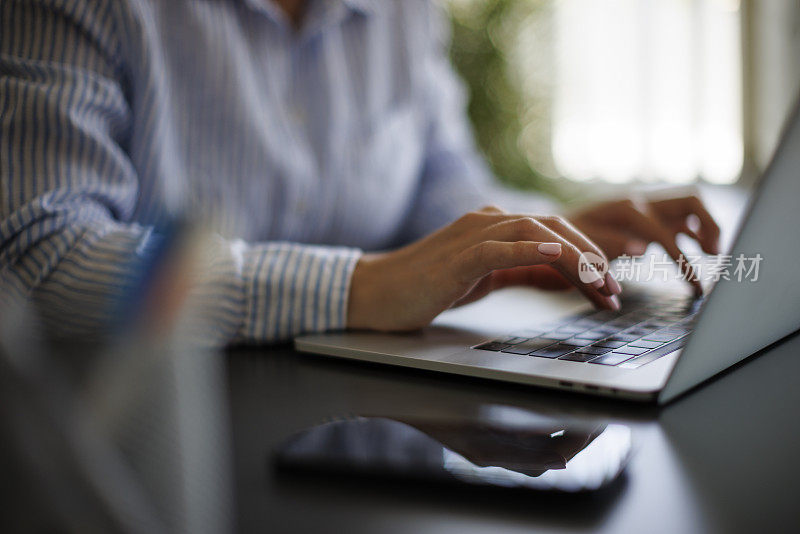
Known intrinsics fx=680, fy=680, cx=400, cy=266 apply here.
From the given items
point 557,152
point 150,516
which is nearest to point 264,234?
point 150,516

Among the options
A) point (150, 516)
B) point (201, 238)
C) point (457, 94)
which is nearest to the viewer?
point (150, 516)

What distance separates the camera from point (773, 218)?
0.35 m

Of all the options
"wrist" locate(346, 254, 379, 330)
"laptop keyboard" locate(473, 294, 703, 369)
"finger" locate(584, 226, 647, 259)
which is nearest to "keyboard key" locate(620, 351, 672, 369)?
"laptop keyboard" locate(473, 294, 703, 369)

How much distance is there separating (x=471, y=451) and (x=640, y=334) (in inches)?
9.5

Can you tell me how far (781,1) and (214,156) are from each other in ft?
13.3

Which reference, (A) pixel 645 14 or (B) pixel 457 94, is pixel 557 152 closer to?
(A) pixel 645 14

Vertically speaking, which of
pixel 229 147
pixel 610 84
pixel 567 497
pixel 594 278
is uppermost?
pixel 610 84

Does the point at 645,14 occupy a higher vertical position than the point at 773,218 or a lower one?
higher

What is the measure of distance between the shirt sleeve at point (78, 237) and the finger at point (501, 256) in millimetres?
119

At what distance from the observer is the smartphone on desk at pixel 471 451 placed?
0.96 ft

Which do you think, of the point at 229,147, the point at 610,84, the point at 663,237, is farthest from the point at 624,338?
the point at 610,84

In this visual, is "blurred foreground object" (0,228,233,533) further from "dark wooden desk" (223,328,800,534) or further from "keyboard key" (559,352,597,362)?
"keyboard key" (559,352,597,362)

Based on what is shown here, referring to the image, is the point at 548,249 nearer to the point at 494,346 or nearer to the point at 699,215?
the point at 494,346

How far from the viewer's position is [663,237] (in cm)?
70
